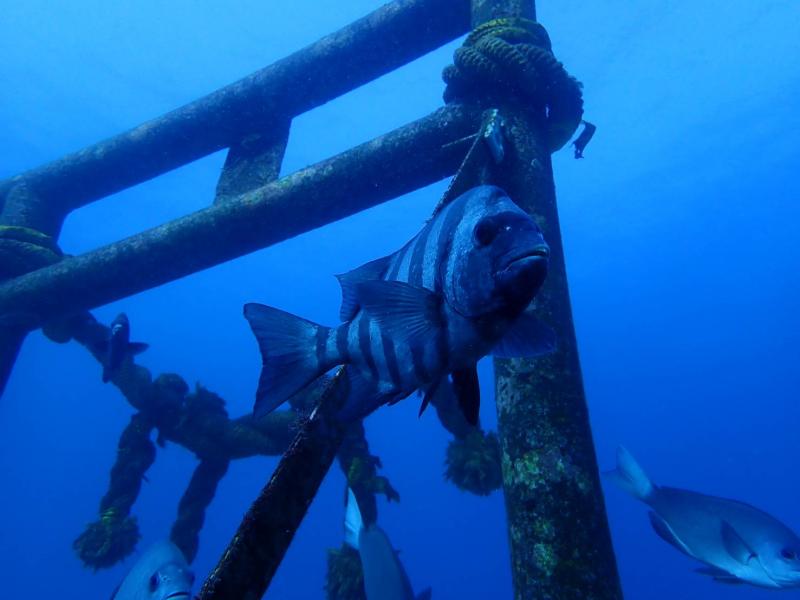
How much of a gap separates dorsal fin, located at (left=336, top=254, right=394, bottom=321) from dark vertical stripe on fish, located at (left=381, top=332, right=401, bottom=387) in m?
0.29

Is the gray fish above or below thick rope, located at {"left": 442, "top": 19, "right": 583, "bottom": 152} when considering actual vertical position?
below

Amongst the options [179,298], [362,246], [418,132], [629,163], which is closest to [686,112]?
[629,163]

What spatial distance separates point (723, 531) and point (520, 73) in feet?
12.9

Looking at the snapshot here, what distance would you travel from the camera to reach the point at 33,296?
5812 mm

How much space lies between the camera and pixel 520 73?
154 inches

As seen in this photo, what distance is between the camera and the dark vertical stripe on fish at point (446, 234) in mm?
1362

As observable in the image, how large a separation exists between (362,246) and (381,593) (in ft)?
190

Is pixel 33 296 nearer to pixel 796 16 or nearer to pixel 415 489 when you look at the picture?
pixel 796 16

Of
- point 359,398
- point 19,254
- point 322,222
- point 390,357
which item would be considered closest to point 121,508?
point 19,254

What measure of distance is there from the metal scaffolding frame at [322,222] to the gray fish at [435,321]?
0.51 feet

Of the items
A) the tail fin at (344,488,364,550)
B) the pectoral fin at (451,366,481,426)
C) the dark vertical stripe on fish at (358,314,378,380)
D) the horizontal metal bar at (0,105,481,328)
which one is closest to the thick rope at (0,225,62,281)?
the horizontal metal bar at (0,105,481,328)

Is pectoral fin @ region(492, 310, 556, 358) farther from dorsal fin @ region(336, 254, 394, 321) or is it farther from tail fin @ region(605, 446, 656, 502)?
tail fin @ region(605, 446, 656, 502)

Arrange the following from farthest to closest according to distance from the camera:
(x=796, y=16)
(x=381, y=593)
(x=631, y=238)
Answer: (x=631, y=238) → (x=796, y=16) → (x=381, y=593)

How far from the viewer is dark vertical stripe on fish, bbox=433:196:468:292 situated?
136 cm
